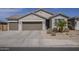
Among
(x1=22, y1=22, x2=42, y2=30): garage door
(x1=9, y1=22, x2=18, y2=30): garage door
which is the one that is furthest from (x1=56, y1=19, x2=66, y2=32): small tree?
(x1=9, y1=22, x2=18, y2=30): garage door

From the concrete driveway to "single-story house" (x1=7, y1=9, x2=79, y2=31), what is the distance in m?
0.21

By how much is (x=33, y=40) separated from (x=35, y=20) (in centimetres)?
67

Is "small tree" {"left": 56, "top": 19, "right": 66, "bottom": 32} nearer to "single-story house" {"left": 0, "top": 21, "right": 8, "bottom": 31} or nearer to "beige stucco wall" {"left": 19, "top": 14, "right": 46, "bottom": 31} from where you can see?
"beige stucco wall" {"left": 19, "top": 14, "right": 46, "bottom": 31}

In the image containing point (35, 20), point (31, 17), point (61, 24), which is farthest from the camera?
point (35, 20)

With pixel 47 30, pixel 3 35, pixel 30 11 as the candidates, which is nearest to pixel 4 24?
pixel 3 35

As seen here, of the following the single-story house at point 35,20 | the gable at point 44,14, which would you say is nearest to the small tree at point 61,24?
the single-story house at point 35,20

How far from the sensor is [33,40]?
719 cm

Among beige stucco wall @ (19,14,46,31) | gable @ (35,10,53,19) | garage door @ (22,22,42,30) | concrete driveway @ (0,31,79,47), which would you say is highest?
gable @ (35,10,53,19)

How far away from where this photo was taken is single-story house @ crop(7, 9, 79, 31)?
7.15 meters

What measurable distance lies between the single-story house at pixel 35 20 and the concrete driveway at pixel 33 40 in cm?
→ 21

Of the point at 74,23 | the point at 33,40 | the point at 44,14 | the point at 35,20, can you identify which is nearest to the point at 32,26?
the point at 35,20

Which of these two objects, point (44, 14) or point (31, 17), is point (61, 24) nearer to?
point (44, 14)
